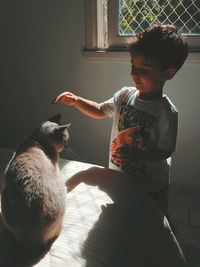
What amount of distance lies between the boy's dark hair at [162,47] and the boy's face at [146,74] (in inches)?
0.8

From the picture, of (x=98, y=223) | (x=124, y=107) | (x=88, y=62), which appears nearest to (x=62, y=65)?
(x=88, y=62)

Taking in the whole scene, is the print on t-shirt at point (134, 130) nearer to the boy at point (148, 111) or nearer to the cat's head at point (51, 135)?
the boy at point (148, 111)

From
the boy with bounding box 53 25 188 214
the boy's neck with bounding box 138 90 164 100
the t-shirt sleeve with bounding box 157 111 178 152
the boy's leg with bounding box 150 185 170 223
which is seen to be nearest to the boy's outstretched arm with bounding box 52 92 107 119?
the boy with bounding box 53 25 188 214

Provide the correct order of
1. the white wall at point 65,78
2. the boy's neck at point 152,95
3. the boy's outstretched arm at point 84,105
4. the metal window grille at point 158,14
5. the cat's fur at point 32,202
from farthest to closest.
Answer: the white wall at point 65,78, the metal window grille at point 158,14, the boy's outstretched arm at point 84,105, the boy's neck at point 152,95, the cat's fur at point 32,202

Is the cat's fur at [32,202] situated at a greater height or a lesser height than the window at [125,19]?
lesser

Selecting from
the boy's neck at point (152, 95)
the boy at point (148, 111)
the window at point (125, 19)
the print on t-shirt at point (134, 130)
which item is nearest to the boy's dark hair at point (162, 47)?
the boy at point (148, 111)

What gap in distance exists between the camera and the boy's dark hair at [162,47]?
0.90m

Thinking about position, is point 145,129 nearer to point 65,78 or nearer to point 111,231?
point 111,231

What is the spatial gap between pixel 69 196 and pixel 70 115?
888 mm

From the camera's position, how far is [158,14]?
56.4 inches

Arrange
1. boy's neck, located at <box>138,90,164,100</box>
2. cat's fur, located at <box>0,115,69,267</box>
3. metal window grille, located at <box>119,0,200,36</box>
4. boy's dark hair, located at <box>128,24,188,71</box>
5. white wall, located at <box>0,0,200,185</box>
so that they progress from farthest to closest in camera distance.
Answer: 1. white wall, located at <box>0,0,200,185</box>
2. metal window grille, located at <box>119,0,200,36</box>
3. boy's neck, located at <box>138,90,164,100</box>
4. boy's dark hair, located at <box>128,24,188,71</box>
5. cat's fur, located at <box>0,115,69,267</box>

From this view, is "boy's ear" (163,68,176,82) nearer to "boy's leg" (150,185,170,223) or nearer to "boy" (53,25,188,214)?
"boy" (53,25,188,214)

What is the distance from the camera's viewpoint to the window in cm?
139

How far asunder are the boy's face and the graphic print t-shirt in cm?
8
